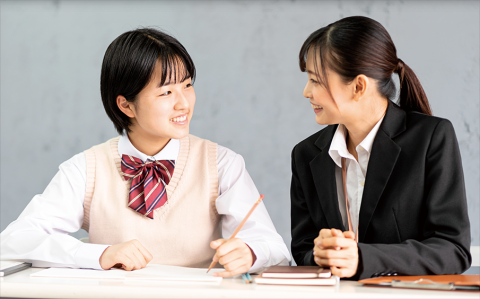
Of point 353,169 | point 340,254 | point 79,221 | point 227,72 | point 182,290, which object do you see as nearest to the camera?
point 182,290

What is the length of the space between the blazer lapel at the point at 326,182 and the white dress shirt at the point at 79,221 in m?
0.18

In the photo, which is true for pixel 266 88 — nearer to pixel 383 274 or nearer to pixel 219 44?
pixel 219 44

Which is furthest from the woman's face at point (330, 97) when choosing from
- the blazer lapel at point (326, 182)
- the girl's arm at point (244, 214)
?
the girl's arm at point (244, 214)

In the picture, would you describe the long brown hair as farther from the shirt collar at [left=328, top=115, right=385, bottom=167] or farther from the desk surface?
the desk surface

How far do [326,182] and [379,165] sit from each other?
19cm

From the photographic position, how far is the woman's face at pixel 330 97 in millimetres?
1427

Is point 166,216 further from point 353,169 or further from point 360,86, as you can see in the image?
point 360,86

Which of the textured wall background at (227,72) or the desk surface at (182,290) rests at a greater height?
the textured wall background at (227,72)

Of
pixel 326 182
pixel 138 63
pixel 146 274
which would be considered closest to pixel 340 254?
pixel 326 182

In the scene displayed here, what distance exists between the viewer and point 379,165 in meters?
1.39

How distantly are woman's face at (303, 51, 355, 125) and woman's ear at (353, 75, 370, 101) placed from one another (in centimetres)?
1

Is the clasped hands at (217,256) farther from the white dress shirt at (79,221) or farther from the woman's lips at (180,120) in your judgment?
the woman's lips at (180,120)

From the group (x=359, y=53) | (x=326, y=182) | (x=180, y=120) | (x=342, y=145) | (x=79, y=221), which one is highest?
(x=359, y=53)

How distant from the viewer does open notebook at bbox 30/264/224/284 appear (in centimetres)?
112
